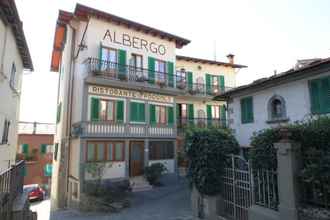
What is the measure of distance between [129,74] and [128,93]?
52.6 inches

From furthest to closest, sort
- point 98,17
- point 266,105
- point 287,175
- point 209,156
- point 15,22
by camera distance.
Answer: point 98,17, point 266,105, point 15,22, point 209,156, point 287,175

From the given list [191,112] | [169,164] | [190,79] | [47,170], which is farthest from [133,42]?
[47,170]

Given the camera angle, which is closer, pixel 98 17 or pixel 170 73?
pixel 98 17

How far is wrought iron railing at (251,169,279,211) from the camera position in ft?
19.9

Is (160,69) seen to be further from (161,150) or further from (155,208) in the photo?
(155,208)

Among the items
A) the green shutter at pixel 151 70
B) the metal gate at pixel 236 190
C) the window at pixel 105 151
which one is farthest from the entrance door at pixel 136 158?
the metal gate at pixel 236 190

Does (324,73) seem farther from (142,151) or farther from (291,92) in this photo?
(142,151)

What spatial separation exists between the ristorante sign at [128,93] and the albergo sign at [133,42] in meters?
3.49

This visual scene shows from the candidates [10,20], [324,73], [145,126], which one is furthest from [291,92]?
[10,20]

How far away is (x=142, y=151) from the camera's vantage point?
53.9 feet

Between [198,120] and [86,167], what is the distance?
1129cm

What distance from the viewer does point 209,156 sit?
8094 millimetres

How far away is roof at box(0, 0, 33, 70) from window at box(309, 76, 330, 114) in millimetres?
11914

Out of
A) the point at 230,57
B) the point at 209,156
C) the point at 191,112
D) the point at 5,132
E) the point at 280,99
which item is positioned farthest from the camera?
the point at 230,57
